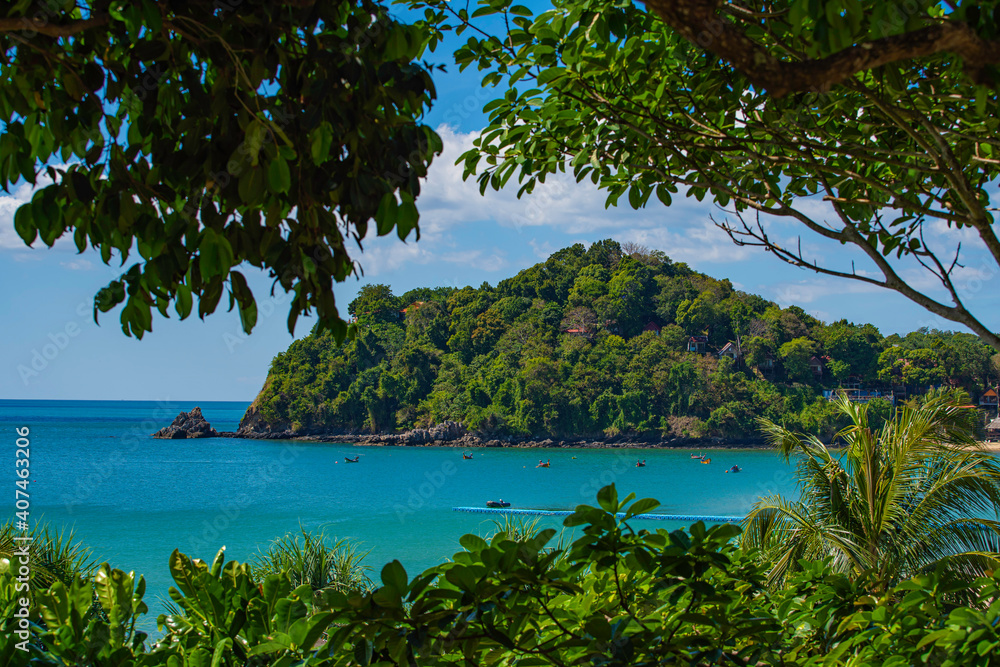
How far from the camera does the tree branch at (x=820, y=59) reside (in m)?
1.07

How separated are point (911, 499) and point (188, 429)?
232 ft

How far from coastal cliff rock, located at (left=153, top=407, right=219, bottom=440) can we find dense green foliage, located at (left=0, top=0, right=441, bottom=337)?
227ft

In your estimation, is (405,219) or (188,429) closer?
(405,219)

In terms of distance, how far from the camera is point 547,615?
1.37 metres

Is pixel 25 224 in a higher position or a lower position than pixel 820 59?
lower

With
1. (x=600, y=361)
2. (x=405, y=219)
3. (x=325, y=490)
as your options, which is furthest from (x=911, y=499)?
(x=600, y=361)

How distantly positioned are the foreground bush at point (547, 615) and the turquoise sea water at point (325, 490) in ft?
56.1

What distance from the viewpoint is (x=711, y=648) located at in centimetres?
133

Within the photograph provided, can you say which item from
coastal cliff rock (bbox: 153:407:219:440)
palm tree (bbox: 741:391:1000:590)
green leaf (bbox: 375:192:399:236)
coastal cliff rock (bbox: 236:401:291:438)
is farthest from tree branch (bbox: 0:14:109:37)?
coastal cliff rock (bbox: 153:407:219:440)

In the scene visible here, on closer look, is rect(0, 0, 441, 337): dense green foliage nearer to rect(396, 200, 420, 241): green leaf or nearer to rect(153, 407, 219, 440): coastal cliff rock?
rect(396, 200, 420, 241): green leaf

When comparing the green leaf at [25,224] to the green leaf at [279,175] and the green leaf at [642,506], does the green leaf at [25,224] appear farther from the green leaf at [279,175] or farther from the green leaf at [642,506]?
the green leaf at [642,506]

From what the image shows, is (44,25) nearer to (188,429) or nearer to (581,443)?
(581,443)

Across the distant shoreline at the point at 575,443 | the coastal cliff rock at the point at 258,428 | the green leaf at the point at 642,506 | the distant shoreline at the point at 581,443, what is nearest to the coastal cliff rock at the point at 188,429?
the coastal cliff rock at the point at 258,428

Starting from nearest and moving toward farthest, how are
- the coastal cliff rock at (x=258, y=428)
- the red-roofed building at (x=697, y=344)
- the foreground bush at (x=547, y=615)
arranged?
the foreground bush at (x=547, y=615) < the red-roofed building at (x=697, y=344) < the coastal cliff rock at (x=258, y=428)
